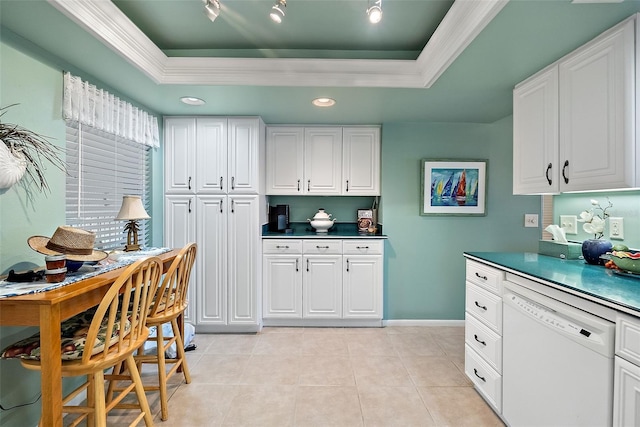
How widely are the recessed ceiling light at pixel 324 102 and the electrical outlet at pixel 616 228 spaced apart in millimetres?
2043

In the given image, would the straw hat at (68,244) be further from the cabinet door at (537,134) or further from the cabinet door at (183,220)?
the cabinet door at (537,134)

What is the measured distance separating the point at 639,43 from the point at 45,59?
3065 mm

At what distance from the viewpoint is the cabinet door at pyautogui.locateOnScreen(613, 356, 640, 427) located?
1.03 meters

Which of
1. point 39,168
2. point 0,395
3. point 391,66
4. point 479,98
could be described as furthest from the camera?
point 479,98

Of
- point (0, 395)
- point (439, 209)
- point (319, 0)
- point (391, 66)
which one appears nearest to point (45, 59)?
point (319, 0)

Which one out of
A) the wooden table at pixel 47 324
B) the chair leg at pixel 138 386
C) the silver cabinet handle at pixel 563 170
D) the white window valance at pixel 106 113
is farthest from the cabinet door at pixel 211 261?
the silver cabinet handle at pixel 563 170

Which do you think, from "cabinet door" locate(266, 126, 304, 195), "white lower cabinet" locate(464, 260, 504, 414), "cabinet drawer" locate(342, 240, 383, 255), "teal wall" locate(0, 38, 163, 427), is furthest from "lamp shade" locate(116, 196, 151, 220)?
"white lower cabinet" locate(464, 260, 504, 414)

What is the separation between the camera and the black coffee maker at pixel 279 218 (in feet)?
11.5

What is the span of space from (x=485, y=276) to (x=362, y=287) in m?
1.44

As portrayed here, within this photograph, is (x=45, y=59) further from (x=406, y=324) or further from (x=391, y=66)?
(x=406, y=324)

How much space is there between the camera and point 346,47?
2.34 m

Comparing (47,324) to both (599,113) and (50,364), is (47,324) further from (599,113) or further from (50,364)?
(599,113)

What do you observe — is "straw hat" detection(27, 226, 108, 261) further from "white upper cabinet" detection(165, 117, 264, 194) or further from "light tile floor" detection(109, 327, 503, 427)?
"white upper cabinet" detection(165, 117, 264, 194)

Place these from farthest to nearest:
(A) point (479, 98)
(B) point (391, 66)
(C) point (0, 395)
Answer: (A) point (479, 98), (B) point (391, 66), (C) point (0, 395)
